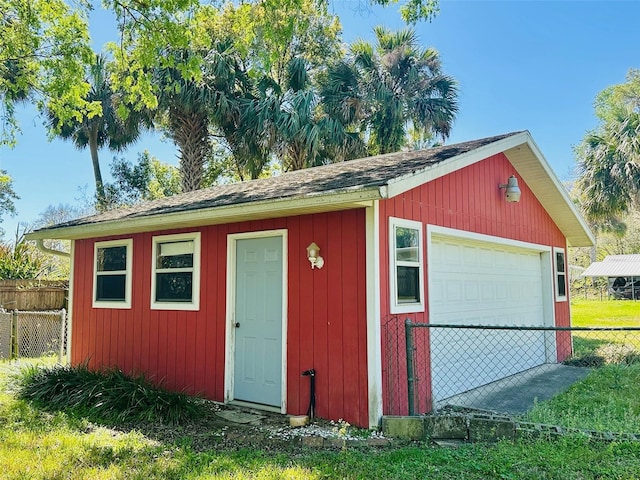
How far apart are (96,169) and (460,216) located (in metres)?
18.0

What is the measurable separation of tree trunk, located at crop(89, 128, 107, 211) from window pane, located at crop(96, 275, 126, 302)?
13621 millimetres

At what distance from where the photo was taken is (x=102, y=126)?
19469 mm

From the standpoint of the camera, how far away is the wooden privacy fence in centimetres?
1069

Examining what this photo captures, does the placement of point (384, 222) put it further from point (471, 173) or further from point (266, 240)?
point (471, 173)

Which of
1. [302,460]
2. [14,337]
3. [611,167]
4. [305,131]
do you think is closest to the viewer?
[302,460]

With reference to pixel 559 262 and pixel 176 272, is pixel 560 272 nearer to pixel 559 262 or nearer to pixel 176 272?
pixel 559 262

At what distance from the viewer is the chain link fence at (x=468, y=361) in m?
5.09

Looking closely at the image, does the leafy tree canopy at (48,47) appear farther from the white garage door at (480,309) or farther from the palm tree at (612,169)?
the palm tree at (612,169)

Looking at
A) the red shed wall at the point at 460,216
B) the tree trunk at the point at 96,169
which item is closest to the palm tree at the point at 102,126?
the tree trunk at the point at 96,169

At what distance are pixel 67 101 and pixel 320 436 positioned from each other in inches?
306

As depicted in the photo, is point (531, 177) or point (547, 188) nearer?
point (531, 177)

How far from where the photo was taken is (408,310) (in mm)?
5465

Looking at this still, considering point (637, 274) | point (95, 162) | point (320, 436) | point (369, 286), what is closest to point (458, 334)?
point (369, 286)

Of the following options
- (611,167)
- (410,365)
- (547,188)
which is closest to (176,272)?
(410,365)
